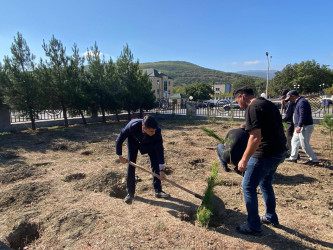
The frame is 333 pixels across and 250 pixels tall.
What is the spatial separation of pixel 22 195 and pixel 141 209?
1.88 metres

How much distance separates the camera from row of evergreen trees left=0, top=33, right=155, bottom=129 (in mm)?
9375

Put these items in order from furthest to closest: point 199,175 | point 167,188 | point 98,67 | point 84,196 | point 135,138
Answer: point 98,67 → point 199,175 → point 167,188 → point 84,196 → point 135,138

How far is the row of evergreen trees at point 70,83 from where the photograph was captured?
9375mm

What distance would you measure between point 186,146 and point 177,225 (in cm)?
435

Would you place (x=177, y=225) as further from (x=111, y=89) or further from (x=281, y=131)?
(x=111, y=89)

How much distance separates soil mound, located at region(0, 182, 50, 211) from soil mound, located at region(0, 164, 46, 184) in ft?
2.52

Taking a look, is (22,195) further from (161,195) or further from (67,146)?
(67,146)

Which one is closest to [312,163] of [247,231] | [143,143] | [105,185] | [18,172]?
[247,231]

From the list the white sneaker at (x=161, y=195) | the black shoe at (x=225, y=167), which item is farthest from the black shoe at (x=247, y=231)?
the black shoe at (x=225, y=167)

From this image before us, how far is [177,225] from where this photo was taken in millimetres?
2664

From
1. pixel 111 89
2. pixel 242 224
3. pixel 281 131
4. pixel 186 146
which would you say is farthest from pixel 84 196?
pixel 111 89

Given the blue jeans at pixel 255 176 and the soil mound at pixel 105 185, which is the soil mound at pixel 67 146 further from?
the blue jeans at pixel 255 176

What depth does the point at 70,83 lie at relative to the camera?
1078 centimetres

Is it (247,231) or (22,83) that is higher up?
(22,83)
